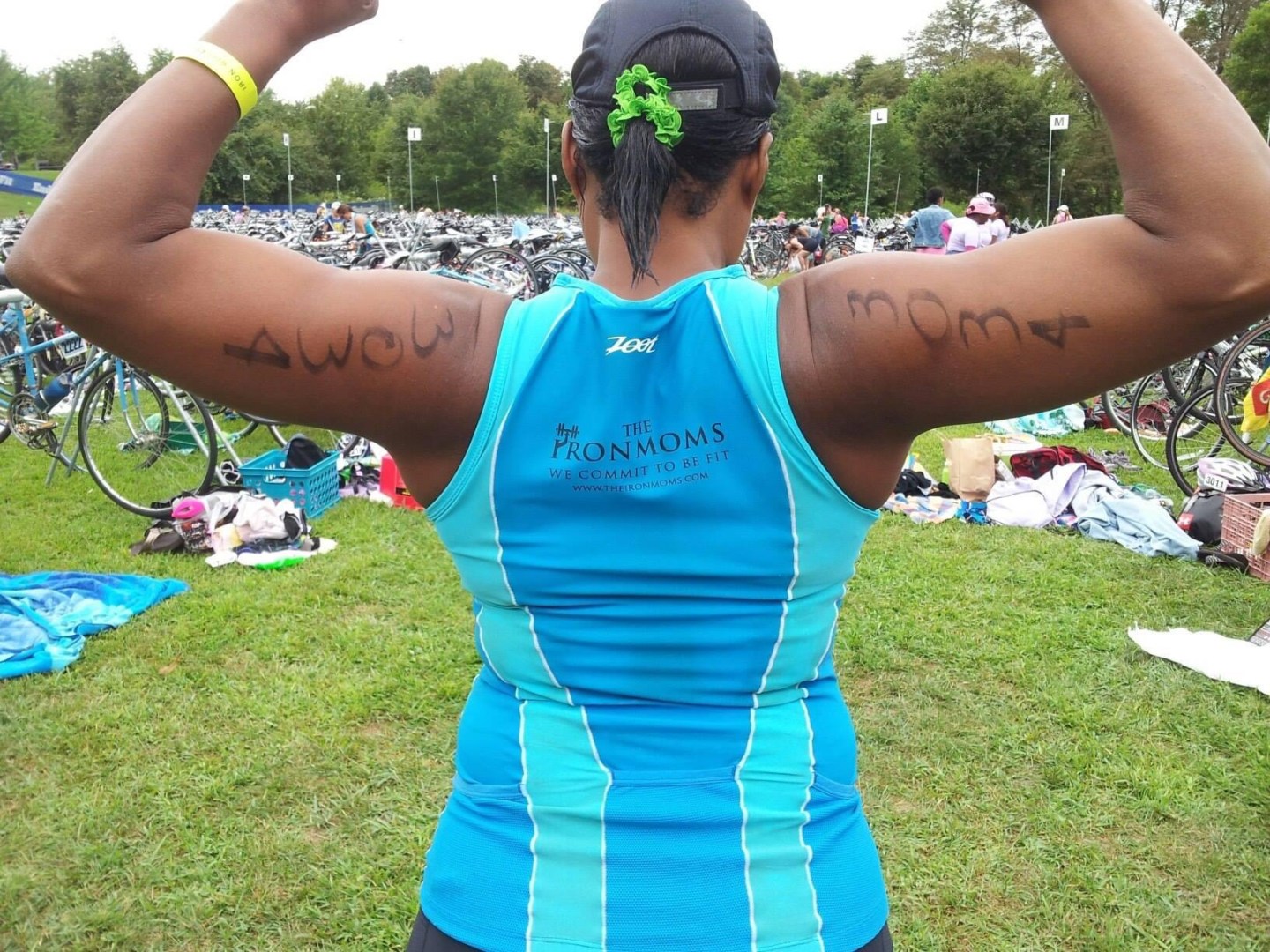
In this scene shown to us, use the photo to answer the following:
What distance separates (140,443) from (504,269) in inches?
216

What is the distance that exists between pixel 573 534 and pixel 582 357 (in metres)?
0.19

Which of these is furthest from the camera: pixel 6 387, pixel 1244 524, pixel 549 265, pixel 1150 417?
pixel 549 265

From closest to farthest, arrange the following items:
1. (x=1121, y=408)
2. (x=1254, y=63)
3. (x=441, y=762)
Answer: (x=441, y=762) → (x=1121, y=408) → (x=1254, y=63)

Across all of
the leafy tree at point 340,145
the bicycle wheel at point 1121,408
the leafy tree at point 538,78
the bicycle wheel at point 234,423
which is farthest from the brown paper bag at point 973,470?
the leafy tree at point 538,78

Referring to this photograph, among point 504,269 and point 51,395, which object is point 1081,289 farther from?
point 504,269

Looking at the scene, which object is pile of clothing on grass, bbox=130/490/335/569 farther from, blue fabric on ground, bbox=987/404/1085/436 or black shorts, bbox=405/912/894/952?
blue fabric on ground, bbox=987/404/1085/436

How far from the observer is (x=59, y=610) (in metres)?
5.03

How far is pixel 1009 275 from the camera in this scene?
3.26 ft

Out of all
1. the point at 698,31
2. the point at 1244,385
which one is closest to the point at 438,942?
the point at 698,31

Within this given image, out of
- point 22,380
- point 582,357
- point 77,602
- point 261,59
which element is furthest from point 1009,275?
point 22,380

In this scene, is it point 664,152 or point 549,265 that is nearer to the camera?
point 664,152

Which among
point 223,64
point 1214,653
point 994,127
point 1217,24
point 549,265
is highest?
point 1217,24

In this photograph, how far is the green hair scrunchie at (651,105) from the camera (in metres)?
1.08

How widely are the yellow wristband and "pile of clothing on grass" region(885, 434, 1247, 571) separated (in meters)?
6.13
